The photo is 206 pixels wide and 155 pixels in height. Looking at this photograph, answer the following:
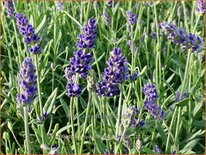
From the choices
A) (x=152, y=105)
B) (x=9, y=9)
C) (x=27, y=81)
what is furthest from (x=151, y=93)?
(x=9, y=9)

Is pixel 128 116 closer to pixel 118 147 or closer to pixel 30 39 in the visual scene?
pixel 118 147

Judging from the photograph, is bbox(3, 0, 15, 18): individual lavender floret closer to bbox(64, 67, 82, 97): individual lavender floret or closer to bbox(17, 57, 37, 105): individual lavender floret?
bbox(64, 67, 82, 97): individual lavender floret

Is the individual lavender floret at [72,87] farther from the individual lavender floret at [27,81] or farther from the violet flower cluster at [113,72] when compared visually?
the individual lavender floret at [27,81]

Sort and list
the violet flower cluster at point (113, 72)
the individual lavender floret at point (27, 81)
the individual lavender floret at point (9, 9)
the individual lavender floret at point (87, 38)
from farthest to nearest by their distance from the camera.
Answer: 1. the individual lavender floret at point (9, 9)
2. the individual lavender floret at point (87, 38)
3. the violet flower cluster at point (113, 72)
4. the individual lavender floret at point (27, 81)

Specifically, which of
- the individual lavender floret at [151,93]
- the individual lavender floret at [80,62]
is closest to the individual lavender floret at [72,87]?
the individual lavender floret at [80,62]

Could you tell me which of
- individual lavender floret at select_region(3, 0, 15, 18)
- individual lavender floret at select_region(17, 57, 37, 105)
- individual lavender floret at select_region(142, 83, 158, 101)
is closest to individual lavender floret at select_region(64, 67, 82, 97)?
individual lavender floret at select_region(17, 57, 37, 105)

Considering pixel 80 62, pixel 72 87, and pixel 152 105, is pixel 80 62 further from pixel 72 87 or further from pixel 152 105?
pixel 152 105

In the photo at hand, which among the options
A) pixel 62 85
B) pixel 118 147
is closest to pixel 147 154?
pixel 118 147

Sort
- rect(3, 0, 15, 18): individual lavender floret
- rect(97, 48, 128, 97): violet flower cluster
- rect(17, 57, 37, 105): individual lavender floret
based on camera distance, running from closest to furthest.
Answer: rect(17, 57, 37, 105): individual lavender floret, rect(97, 48, 128, 97): violet flower cluster, rect(3, 0, 15, 18): individual lavender floret

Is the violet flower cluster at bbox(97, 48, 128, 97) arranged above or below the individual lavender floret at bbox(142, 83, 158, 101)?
above
